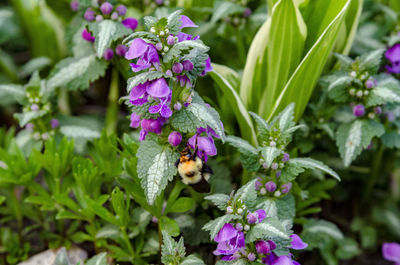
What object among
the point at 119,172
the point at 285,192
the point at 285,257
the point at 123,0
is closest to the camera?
the point at 285,257

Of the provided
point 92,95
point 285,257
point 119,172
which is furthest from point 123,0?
point 285,257

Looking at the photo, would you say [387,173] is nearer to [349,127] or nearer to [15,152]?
[349,127]

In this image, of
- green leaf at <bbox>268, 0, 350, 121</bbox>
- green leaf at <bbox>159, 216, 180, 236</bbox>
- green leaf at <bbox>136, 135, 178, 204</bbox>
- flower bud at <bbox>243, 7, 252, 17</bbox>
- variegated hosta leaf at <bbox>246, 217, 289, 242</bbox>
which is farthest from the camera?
flower bud at <bbox>243, 7, 252, 17</bbox>

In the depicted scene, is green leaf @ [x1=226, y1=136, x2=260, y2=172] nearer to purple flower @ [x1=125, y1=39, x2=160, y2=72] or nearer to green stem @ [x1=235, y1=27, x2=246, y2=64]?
purple flower @ [x1=125, y1=39, x2=160, y2=72]

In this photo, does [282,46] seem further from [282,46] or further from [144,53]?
[144,53]

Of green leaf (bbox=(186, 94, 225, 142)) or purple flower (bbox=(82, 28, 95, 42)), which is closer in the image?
green leaf (bbox=(186, 94, 225, 142))

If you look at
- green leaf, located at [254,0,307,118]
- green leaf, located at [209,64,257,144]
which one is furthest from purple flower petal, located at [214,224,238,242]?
green leaf, located at [254,0,307,118]

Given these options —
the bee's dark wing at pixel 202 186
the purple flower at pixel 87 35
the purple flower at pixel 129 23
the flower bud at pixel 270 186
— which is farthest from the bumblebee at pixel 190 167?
the purple flower at pixel 87 35

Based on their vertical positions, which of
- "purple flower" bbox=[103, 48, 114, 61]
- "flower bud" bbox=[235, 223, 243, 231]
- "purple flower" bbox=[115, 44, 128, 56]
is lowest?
"flower bud" bbox=[235, 223, 243, 231]

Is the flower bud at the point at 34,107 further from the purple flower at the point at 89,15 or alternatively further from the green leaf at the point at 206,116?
the green leaf at the point at 206,116
